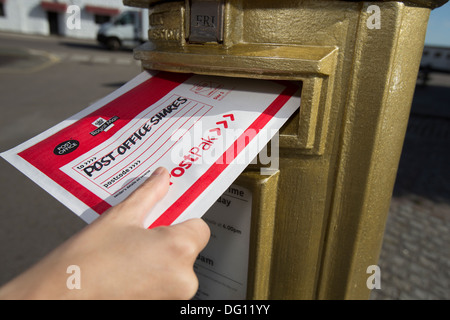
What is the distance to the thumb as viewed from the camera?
627 millimetres

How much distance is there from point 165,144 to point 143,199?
0.69ft

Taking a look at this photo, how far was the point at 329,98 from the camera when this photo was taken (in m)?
0.84

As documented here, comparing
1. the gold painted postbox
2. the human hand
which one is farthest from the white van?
the human hand

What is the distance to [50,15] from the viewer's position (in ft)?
71.3

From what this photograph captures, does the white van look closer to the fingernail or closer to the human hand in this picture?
the fingernail

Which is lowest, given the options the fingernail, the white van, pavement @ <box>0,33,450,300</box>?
pavement @ <box>0,33,450,300</box>

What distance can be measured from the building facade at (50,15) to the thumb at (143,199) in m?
22.6

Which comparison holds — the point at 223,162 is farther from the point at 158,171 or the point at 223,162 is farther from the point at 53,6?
the point at 53,6

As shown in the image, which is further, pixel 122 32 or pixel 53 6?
pixel 53 6
